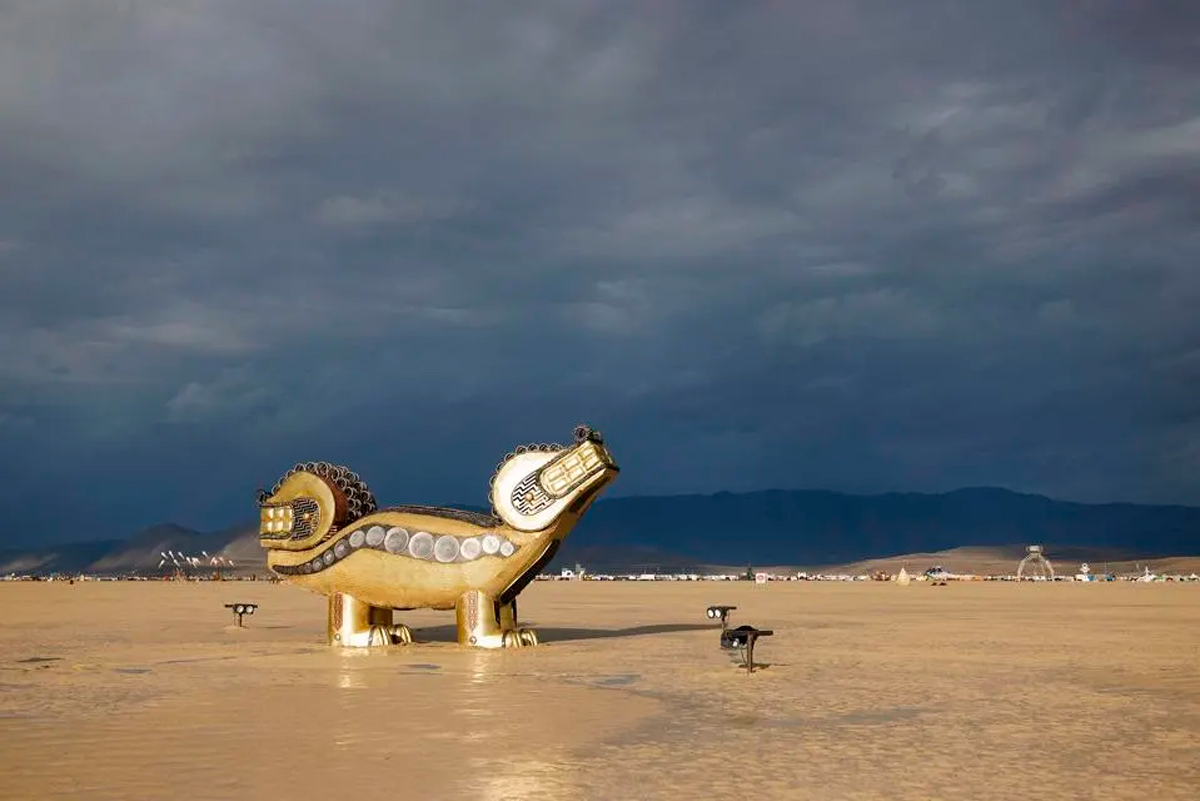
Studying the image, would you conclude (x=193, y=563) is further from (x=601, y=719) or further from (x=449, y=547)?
(x=601, y=719)

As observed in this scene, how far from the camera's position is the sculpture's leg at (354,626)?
74.3 feet

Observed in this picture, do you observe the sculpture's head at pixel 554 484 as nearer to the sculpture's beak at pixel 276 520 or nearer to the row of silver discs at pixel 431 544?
the row of silver discs at pixel 431 544

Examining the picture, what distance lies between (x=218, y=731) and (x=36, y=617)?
2941 cm

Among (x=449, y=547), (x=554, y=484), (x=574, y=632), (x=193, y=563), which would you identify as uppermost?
(x=193, y=563)

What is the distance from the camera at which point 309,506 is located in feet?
76.0

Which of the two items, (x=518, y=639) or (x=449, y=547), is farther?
(x=518, y=639)

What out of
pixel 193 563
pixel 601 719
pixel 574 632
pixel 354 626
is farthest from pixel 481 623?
pixel 193 563

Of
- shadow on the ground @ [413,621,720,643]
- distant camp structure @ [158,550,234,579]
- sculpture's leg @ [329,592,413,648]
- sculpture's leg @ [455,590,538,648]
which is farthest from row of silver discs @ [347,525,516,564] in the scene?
distant camp structure @ [158,550,234,579]

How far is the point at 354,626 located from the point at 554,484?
4.71 m

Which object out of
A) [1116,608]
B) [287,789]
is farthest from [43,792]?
[1116,608]

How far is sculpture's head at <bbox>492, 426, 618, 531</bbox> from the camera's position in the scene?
2145 cm

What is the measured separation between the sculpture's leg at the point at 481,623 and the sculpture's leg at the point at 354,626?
1.48 m

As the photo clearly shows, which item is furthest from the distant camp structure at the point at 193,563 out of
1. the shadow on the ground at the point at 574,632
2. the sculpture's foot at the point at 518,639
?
the sculpture's foot at the point at 518,639

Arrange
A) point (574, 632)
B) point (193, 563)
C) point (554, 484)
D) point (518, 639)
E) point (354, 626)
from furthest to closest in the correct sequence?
point (193, 563), point (574, 632), point (354, 626), point (518, 639), point (554, 484)
